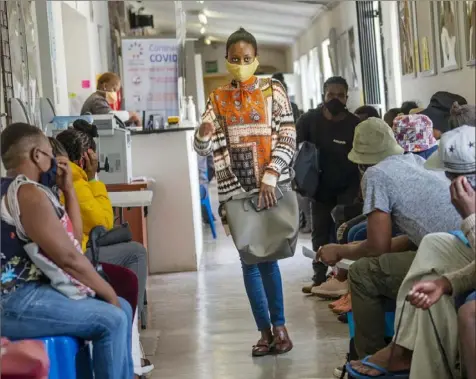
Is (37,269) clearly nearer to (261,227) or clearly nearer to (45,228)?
(45,228)

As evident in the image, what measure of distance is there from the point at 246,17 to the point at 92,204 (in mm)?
Result: 10264

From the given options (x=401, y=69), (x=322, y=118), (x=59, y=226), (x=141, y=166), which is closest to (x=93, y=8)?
(x=141, y=166)

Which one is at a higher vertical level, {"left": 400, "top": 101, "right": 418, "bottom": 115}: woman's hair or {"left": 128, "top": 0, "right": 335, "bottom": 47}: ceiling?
{"left": 128, "top": 0, "right": 335, "bottom": 47}: ceiling

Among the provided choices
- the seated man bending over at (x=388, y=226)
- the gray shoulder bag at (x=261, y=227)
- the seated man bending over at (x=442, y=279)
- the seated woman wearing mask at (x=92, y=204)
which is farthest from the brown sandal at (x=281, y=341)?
the seated man bending over at (x=442, y=279)

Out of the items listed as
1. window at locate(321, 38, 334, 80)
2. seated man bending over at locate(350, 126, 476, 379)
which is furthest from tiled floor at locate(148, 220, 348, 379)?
window at locate(321, 38, 334, 80)

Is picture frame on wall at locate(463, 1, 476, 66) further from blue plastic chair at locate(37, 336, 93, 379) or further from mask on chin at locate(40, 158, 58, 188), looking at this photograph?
blue plastic chair at locate(37, 336, 93, 379)

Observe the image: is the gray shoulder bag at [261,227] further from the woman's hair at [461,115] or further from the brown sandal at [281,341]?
the woman's hair at [461,115]

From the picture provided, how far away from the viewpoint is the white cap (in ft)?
8.68

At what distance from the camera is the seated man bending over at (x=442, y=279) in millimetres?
2625

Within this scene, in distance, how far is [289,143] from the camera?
399 cm

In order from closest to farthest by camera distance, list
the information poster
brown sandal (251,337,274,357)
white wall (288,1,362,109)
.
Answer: brown sandal (251,337,274,357), white wall (288,1,362,109), the information poster

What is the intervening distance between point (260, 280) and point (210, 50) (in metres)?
15.2

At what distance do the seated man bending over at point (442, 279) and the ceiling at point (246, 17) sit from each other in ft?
24.3

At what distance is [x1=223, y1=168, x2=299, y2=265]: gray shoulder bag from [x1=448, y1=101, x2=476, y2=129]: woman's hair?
3.05 feet
